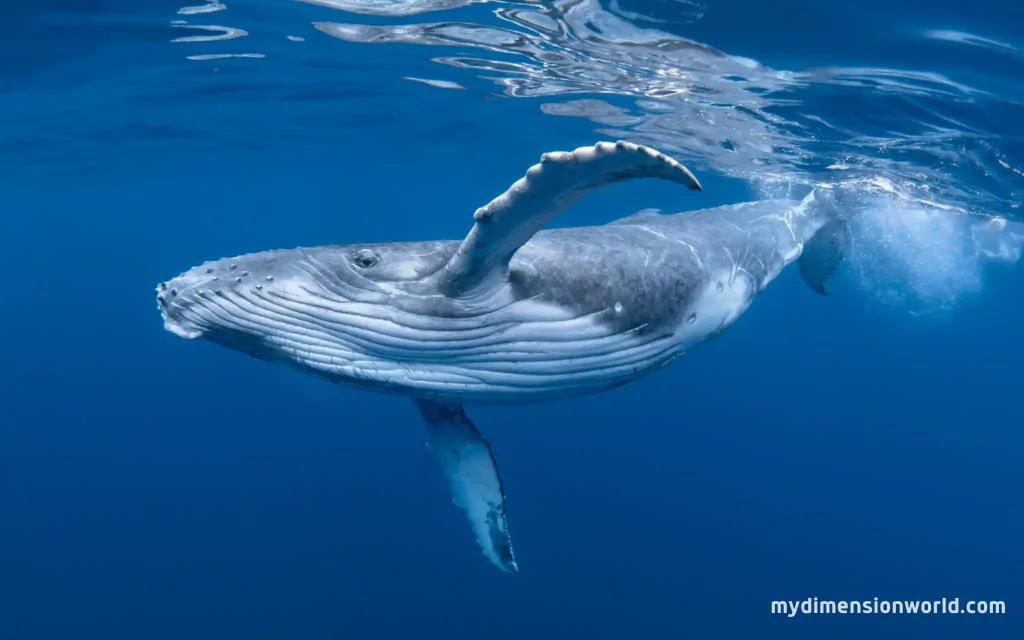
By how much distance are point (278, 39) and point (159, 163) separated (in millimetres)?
Answer: 23909

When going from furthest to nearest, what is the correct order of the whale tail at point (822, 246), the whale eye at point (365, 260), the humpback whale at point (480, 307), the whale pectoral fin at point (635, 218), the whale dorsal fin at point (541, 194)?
the whale tail at point (822, 246) < the whale pectoral fin at point (635, 218) < the whale eye at point (365, 260) < the humpback whale at point (480, 307) < the whale dorsal fin at point (541, 194)

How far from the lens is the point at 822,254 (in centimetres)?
1084

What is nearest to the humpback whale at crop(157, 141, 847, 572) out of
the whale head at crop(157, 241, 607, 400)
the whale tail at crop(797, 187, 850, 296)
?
the whale head at crop(157, 241, 607, 400)

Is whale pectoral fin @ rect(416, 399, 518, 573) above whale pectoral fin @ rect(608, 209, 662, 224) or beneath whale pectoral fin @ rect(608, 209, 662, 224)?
beneath

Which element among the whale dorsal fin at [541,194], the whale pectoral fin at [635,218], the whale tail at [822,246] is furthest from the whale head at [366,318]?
the whale tail at [822,246]

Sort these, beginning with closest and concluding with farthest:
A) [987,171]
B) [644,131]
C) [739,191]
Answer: [987,171] < [644,131] < [739,191]

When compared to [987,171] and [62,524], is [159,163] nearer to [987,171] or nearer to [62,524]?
[62,524]

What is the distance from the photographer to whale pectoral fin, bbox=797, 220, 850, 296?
408 inches

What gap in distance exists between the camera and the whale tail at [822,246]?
401 inches

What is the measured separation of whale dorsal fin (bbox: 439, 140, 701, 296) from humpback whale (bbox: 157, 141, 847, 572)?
11 millimetres

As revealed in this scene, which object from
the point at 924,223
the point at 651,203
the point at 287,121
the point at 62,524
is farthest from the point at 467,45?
the point at 651,203

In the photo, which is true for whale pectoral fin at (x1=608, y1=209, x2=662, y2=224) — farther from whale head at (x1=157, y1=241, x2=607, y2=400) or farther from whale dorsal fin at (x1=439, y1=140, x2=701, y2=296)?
whale dorsal fin at (x1=439, y1=140, x2=701, y2=296)

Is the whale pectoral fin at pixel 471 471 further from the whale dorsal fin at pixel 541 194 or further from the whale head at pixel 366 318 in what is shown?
the whale dorsal fin at pixel 541 194

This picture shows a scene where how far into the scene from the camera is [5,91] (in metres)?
17.1
